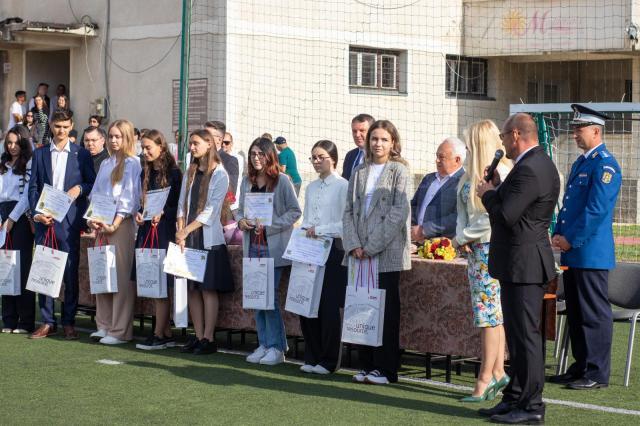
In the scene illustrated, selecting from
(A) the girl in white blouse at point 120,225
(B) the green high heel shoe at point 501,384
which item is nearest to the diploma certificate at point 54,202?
(A) the girl in white blouse at point 120,225

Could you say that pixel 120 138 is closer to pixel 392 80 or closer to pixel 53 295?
pixel 53 295

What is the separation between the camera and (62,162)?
405 inches

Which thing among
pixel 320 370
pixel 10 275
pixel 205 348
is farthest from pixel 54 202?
pixel 320 370

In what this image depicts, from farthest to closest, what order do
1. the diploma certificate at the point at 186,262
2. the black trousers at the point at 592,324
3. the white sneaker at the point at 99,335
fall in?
the white sneaker at the point at 99,335 → the diploma certificate at the point at 186,262 → the black trousers at the point at 592,324

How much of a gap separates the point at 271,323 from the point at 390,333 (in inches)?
53.7

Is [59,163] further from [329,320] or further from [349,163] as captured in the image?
[329,320]

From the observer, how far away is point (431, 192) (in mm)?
8836

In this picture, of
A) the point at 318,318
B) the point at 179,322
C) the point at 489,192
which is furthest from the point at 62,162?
the point at 489,192

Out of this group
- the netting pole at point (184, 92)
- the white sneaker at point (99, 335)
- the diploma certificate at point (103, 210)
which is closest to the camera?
the diploma certificate at point (103, 210)

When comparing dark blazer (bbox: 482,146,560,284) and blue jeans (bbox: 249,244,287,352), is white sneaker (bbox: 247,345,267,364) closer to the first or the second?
blue jeans (bbox: 249,244,287,352)

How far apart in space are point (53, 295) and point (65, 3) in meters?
14.1

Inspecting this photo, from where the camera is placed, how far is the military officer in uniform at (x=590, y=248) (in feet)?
26.7

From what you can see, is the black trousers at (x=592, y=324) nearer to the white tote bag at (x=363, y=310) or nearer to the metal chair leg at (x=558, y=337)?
the metal chair leg at (x=558, y=337)

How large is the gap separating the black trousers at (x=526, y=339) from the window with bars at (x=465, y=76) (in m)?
17.2
